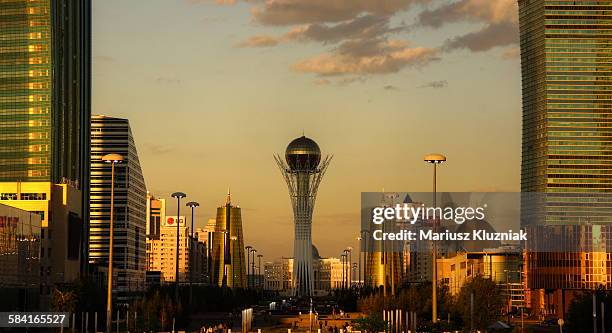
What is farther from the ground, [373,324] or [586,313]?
[586,313]

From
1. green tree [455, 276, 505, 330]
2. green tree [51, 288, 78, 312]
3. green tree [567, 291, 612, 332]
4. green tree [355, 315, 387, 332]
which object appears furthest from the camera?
green tree [355, 315, 387, 332]

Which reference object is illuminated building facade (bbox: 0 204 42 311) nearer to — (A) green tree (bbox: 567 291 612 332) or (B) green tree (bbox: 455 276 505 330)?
(B) green tree (bbox: 455 276 505 330)

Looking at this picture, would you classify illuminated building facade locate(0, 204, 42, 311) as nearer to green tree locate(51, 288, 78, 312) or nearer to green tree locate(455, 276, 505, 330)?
green tree locate(51, 288, 78, 312)

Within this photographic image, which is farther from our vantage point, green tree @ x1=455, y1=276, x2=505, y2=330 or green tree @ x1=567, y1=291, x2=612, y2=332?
green tree @ x1=567, y1=291, x2=612, y2=332

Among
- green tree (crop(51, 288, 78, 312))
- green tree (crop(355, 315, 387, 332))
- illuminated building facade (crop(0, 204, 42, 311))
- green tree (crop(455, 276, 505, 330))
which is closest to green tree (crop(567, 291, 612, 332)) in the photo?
green tree (crop(455, 276, 505, 330))

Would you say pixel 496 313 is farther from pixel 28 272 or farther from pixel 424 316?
pixel 28 272

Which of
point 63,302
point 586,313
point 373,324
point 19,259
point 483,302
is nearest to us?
point 63,302

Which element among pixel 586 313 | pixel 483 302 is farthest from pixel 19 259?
pixel 586 313

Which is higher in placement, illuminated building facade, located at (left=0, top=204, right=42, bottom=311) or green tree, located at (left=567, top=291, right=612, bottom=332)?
illuminated building facade, located at (left=0, top=204, right=42, bottom=311)

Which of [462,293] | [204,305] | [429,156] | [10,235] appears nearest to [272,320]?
[204,305]

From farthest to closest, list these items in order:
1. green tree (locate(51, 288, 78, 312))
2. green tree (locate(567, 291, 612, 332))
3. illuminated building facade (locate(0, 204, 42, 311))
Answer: illuminated building facade (locate(0, 204, 42, 311)) → green tree (locate(567, 291, 612, 332)) → green tree (locate(51, 288, 78, 312))

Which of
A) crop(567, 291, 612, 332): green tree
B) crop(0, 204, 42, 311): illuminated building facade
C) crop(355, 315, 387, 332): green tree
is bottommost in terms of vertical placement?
crop(355, 315, 387, 332): green tree

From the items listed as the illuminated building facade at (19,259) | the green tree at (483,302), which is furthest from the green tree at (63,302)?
the illuminated building facade at (19,259)

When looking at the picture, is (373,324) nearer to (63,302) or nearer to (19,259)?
(63,302)
